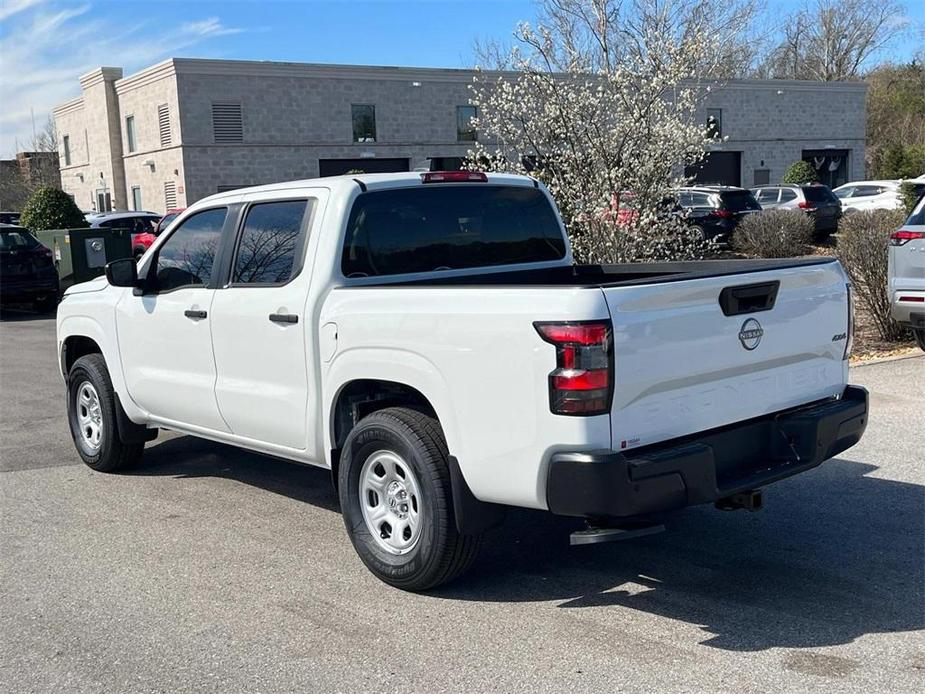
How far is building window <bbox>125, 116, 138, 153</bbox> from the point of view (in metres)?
40.0

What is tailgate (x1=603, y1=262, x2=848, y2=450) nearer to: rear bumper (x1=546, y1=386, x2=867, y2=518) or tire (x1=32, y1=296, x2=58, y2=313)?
rear bumper (x1=546, y1=386, x2=867, y2=518)

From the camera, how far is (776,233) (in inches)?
783

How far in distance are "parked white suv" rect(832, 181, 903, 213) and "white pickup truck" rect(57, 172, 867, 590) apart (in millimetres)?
24357

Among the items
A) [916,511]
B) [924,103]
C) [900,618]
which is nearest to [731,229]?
[916,511]

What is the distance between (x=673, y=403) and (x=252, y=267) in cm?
264

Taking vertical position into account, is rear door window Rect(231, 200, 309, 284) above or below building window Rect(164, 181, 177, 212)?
below

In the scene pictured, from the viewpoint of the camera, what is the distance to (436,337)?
4508mm

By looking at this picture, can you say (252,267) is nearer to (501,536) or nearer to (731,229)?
(501,536)

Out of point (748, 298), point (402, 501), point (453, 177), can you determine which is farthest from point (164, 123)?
point (748, 298)

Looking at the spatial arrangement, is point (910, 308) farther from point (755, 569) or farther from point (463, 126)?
point (463, 126)

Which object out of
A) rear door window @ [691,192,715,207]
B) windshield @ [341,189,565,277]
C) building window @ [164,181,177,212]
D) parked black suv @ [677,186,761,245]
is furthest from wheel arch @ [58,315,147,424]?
building window @ [164,181,177,212]

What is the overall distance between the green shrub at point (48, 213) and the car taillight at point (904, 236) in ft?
66.5

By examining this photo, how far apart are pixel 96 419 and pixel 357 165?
3291cm

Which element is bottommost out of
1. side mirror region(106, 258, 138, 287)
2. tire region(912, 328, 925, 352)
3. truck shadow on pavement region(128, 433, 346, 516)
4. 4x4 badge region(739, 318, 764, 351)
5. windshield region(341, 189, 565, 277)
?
truck shadow on pavement region(128, 433, 346, 516)
